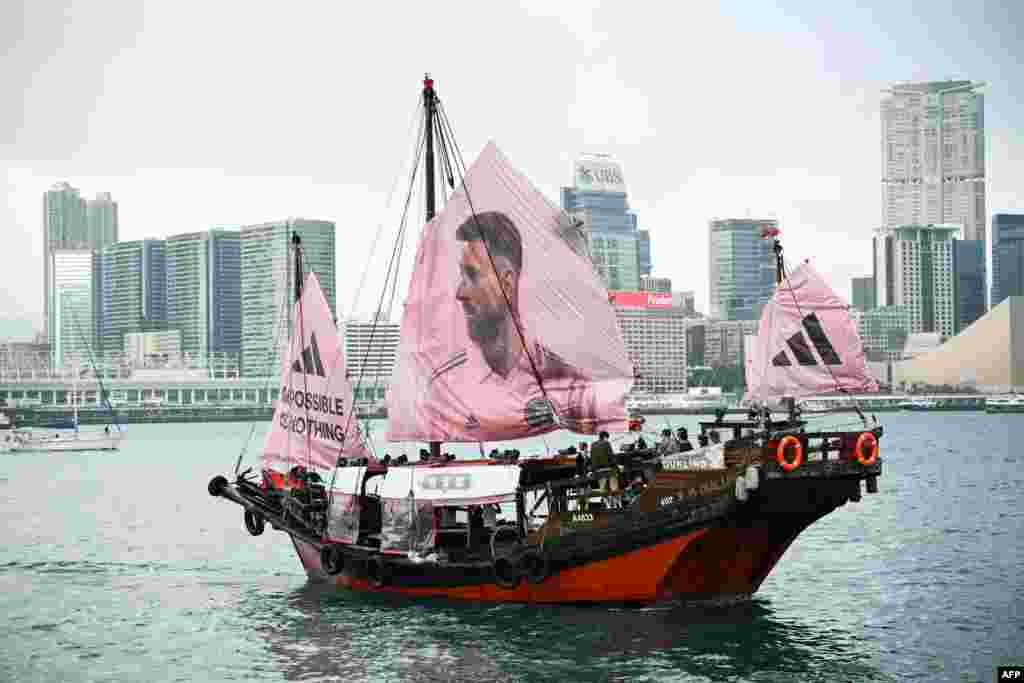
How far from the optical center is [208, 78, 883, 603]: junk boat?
30172 millimetres

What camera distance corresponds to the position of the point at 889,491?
71.1 metres

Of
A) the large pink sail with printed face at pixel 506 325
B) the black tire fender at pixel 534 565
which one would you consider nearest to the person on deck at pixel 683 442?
the large pink sail with printed face at pixel 506 325

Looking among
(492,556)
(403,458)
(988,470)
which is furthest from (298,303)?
(988,470)

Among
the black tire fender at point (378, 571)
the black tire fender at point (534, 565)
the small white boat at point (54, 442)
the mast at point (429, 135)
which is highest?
the mast at point (429, 135)

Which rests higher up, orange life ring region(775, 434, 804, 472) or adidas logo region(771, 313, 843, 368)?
adidas logo region(771, 313, 843, 368)

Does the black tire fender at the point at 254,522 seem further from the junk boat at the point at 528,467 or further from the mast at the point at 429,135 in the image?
the mast at the point at 429,135

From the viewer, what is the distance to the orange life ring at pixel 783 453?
29500 mm

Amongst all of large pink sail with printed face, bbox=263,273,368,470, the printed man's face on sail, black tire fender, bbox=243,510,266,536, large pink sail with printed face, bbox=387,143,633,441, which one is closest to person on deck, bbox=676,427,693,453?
large pink sail with printed face, bbox=387,143,633,441

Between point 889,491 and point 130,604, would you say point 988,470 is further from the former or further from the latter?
point 130,604

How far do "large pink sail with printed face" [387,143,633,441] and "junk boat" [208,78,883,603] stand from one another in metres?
0.03

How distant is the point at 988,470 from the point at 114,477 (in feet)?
180

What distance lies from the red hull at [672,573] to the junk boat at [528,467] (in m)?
0.04

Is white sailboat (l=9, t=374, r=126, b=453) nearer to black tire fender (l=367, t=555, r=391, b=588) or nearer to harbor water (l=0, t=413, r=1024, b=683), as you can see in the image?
harbor water (l=0, t=413, r=1024, b=683)

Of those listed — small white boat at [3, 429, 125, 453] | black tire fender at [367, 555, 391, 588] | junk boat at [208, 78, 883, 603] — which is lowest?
small white boat at [3, 429, 125, 453]
